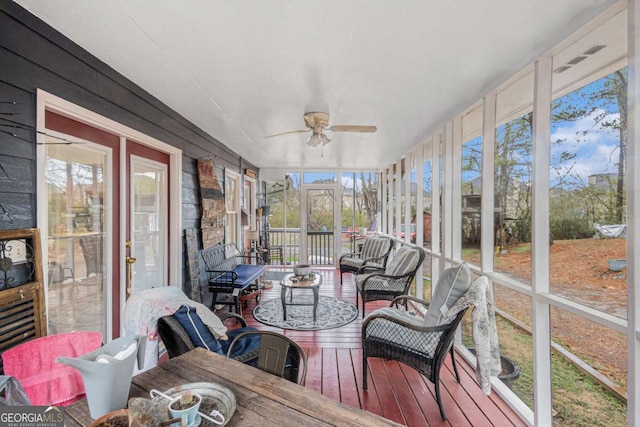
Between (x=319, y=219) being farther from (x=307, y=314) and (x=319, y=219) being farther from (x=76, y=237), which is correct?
(x=76, y=237)

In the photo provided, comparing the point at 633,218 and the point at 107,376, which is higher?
the point at 633,218

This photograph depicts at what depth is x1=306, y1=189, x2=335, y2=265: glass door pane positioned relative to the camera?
741 cm

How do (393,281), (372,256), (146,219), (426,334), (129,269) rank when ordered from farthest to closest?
(372,256)
(393,281)
(146,219)
(129,269)
(426,334)

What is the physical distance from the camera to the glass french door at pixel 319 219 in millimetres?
7391

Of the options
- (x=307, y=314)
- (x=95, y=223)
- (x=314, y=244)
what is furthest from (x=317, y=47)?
(x=314, y=244)

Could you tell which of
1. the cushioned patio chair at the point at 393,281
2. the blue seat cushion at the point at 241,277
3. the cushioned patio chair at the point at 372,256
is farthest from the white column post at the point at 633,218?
the cushioned patio chair at the point at 372,256

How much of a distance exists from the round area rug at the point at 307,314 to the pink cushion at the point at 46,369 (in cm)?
242

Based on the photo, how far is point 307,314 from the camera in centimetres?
411

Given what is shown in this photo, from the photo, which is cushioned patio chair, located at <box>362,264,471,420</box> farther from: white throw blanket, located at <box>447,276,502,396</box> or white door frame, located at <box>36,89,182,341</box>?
white door frame, located at <box>36,89,182,341</box>

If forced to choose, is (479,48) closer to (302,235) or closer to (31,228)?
(31,228)

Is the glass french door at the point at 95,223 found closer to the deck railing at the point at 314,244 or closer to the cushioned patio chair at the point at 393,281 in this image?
the cushioned patio chair at the point at 393,281

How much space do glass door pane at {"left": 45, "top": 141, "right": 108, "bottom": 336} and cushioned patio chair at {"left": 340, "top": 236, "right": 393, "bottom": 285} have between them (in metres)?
3.61

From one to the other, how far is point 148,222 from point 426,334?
2.73 m

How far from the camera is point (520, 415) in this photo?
2072 mm
